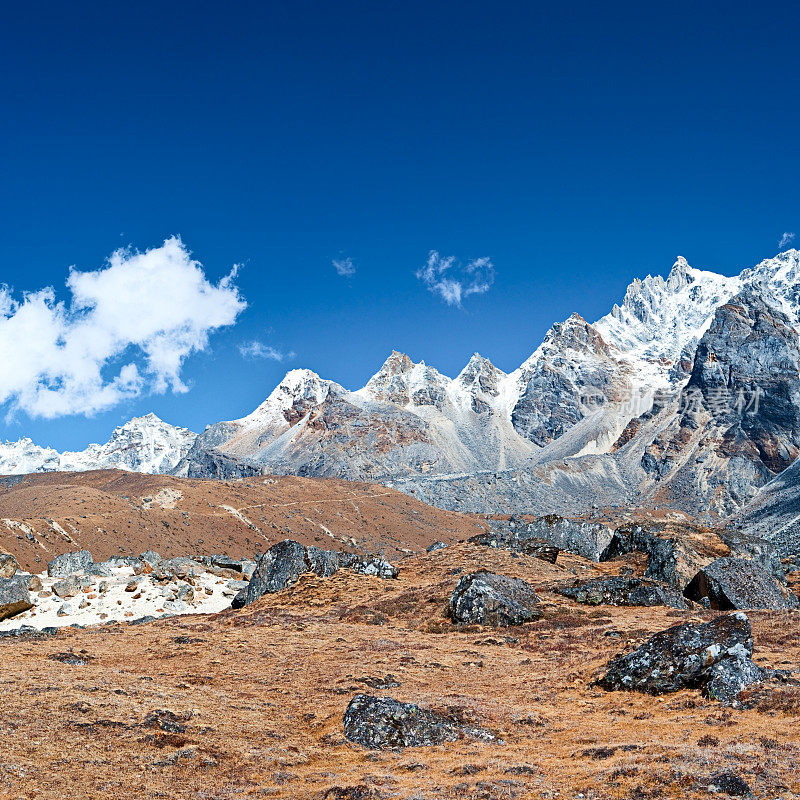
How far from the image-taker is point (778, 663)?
22781 millimetres

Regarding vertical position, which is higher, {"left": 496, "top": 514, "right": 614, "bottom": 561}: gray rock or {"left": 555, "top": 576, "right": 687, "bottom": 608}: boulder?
{"left": 496, "top": 514, "right": 614, "bottom": 561}: gray rock

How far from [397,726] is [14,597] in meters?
44.9

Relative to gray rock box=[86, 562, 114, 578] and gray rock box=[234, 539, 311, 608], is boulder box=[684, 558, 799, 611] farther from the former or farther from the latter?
gray rock box=[86, 562, 114, 578]

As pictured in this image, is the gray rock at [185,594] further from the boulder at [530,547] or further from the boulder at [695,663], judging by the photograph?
the boulder at [695,663]

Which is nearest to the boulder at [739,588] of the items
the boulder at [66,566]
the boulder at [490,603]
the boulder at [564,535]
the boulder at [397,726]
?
Answer: the boulder at [490,603]

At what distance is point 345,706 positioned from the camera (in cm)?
2123

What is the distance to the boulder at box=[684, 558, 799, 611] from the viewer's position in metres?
38.2

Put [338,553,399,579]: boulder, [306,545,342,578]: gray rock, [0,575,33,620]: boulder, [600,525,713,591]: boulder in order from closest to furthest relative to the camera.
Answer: [600,525,713,591]: boulder → [0,575,33,620]: boulder → [338,553,399,579]: boulder → [306,545,342,578]: gray rock

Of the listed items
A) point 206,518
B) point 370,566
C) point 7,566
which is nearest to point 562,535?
point 370,566

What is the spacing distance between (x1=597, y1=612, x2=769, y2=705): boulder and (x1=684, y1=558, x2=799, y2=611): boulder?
19.2 meters

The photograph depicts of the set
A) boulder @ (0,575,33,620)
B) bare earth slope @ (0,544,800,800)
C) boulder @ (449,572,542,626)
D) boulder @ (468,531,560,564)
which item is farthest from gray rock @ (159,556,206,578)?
boulder @ (449,572,542,626)

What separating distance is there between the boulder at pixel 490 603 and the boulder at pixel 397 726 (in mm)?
18317

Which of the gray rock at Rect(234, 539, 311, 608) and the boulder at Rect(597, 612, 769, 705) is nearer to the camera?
the boulder at Rect(597, 612, 769, 705)

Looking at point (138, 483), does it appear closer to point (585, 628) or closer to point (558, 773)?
point (585, 628)
